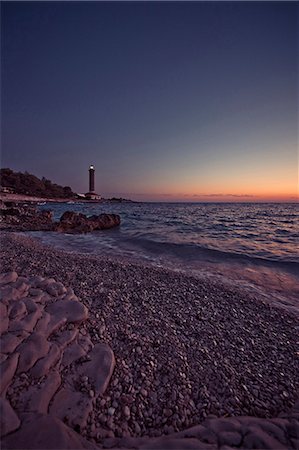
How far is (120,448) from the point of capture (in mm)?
1996

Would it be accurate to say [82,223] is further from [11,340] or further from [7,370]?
[7,370]

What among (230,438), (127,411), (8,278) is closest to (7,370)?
(127,411)

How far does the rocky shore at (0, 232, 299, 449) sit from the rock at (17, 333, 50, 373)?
1 cm

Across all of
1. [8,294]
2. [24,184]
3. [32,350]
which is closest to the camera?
[32,350]

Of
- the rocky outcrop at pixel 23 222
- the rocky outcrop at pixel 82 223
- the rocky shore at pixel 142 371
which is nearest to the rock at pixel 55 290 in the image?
the rocky shore at pixel 142 371

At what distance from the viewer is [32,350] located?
107 inches

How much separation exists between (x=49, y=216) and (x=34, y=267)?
1763 centimetres

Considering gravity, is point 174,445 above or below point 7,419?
below

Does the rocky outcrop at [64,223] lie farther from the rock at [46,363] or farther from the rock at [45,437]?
the rock at [45,437]

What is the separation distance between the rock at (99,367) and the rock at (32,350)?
54 centimetres

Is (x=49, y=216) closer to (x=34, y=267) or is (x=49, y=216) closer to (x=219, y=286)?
(x=34, y=267)

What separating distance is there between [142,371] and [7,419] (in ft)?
5.03

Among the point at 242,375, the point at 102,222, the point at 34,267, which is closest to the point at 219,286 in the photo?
the point at 242,375

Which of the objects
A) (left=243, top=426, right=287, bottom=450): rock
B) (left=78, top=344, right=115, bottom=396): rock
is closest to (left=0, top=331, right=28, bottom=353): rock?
(left=78, top=344, right=115, bottom=396): rock
